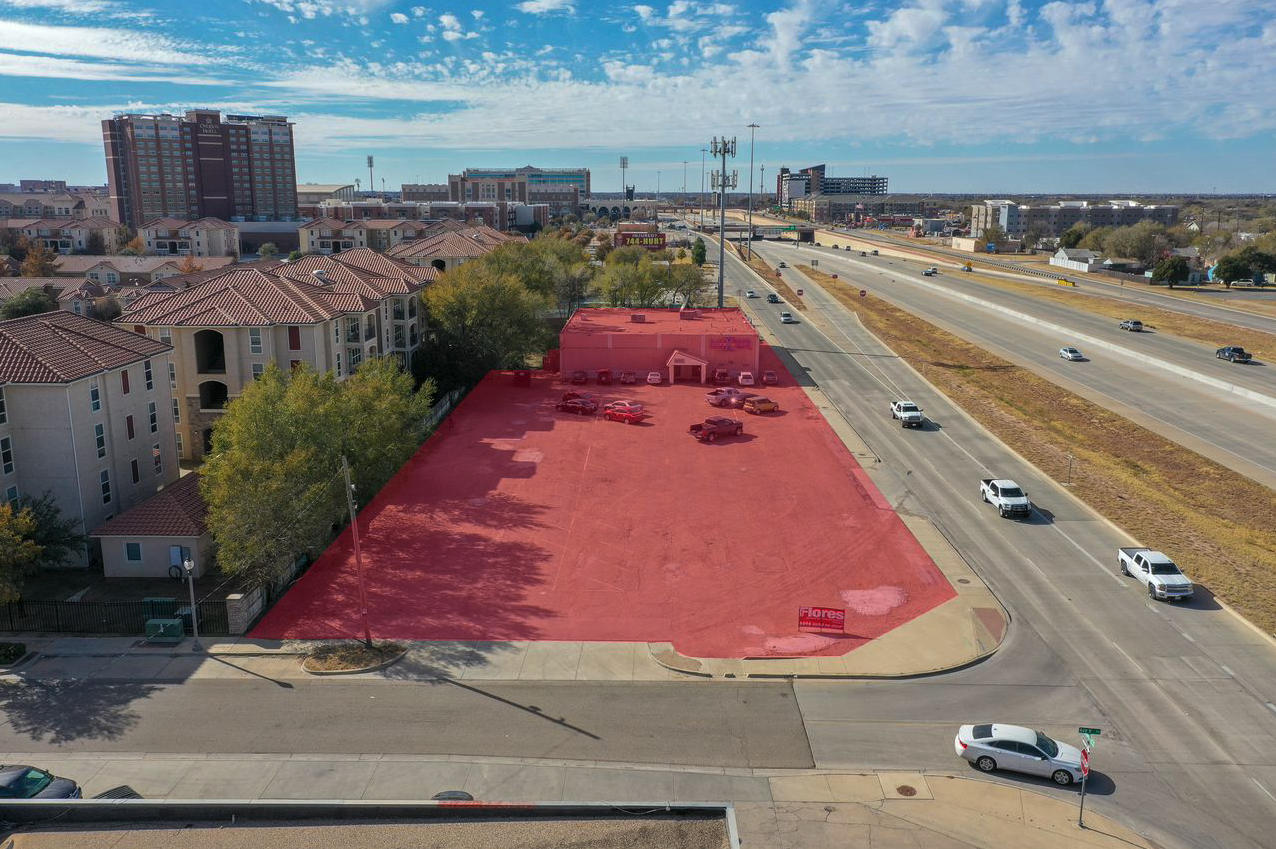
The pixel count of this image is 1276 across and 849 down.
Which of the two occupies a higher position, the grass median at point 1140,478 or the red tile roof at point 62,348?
the red tile roof at point 62,348

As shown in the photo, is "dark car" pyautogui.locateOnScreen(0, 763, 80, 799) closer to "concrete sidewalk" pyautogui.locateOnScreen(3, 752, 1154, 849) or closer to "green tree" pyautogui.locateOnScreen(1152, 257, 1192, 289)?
"concrete sidewalk" pyautogui.locateOnScreen(3, 752, 1154, 849)

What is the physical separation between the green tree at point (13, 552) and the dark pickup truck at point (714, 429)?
33.4m

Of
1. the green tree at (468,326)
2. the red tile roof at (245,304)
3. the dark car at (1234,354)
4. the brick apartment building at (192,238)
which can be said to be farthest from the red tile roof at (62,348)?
the brick apartment building at (192,238)

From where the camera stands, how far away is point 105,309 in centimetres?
9025

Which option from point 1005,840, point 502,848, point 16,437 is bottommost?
point 1005,840

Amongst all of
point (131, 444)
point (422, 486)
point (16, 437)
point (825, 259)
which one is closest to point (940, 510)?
point (422, 486)

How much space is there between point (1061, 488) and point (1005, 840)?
1109 inches

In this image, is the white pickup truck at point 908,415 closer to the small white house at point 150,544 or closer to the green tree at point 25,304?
the small white house at point 150,544

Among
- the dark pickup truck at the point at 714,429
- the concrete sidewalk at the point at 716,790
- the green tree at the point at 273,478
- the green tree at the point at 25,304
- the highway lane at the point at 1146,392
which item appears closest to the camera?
the concrete sidewalk at the point at 716,790

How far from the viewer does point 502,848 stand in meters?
15.0

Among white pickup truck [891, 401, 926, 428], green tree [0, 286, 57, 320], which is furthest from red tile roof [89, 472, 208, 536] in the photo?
green tree [0, 286, 57, 320]

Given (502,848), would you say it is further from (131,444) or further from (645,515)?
(131,444)

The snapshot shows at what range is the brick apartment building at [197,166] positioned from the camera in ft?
584

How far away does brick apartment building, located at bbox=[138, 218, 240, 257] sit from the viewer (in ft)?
474
